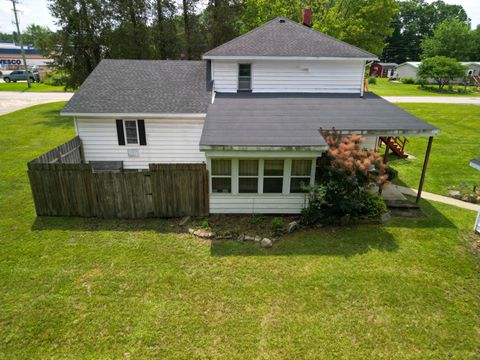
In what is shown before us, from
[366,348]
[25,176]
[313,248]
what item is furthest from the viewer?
[25,176]

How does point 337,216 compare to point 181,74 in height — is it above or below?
below

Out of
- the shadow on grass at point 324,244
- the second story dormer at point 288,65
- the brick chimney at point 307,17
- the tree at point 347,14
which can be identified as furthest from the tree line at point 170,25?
the shadow on grass at point 324,244

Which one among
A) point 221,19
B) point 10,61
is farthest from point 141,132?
point 10,61

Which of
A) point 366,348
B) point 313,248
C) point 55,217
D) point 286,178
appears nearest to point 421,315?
point 366,348

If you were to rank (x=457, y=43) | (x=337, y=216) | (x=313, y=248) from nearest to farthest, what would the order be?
(x=313, y=248) < (x=337, y=216) < (x=457, y=43)

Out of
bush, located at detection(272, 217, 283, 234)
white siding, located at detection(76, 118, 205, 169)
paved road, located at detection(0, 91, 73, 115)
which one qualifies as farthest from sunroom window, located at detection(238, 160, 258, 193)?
paved road, located at detection(0, 91, 73, 115)

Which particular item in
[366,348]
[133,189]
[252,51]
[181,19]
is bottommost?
[366,348]

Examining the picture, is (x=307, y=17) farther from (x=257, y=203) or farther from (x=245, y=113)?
(x=257, y=203)

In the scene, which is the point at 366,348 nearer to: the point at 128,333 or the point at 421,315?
the point at 421,315
